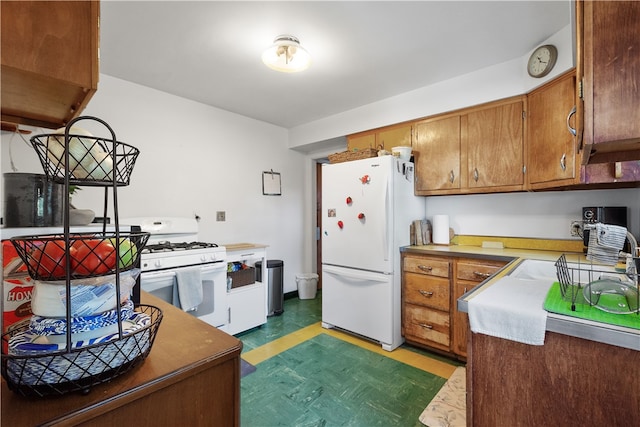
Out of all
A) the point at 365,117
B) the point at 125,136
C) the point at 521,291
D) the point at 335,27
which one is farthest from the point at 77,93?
the point at 365,117

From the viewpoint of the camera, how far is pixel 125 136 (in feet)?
8.64

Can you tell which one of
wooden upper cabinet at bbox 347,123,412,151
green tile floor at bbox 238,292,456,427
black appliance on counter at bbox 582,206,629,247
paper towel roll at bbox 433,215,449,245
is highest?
wooden upper cabinet at bbox 347,123,412,151

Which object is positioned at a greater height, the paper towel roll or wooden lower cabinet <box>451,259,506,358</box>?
the paper towel roll

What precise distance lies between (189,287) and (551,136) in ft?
9.74

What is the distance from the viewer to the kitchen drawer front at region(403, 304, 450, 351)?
7.93ft

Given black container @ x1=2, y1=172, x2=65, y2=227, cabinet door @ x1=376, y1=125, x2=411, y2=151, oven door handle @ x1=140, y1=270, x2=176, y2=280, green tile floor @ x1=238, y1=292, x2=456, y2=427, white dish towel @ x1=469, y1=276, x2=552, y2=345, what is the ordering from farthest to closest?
cabinet door @ x1=376, y1=125, x2=411, y2=151
oven door handle @ x1=140, y1=270, x2=176, y2=280
green tile floor @ x1=238, y1=292, x2=456, y2=427
white dish towel @ x1=469, y1=276, x2=552, y2=345
black container @ x1=2, y1=172, x2=65, y2=227

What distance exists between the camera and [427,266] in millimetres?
2518

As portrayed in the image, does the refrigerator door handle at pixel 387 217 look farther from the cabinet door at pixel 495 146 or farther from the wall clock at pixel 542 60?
the wall clock at pixel 542 60

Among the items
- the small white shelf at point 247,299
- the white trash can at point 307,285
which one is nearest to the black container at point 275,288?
the small white shelf at point 247,299

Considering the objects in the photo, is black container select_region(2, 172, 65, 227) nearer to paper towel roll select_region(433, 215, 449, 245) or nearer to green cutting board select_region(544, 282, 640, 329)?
green cutting board select_region(544, 282, 640, 329)

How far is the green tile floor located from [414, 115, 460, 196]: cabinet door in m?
1.52

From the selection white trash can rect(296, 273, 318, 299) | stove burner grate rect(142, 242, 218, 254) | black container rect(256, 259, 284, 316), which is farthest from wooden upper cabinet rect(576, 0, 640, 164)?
white trash can rect(296, 273, 318, 299)

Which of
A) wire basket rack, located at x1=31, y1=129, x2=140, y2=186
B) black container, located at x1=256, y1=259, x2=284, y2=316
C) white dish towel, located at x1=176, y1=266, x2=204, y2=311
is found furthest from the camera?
black container, located at x1=256, y1=259, x2=284, y2=316

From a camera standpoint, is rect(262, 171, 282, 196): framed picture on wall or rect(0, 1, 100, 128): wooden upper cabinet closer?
rect(0, 1, 100, 128): wooden upper cabinet
